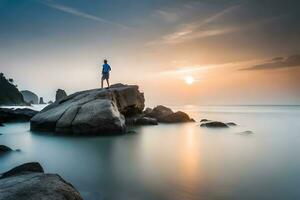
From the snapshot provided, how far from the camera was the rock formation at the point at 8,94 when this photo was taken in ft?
433

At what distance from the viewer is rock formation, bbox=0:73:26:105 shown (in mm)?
131875

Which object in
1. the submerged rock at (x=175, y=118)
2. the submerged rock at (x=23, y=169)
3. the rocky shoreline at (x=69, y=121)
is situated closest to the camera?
the rocky shoreline at (x=69, y=121)

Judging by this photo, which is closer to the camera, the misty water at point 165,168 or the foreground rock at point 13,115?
the misty water at point 165,168

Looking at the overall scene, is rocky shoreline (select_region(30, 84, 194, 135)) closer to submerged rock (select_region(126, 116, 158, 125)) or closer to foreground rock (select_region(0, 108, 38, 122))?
submerged rock (select_region(126, 116, 158, 125))

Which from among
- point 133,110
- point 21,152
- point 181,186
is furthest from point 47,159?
point 133,110

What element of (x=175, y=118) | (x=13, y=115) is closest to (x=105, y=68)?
(x=175, y=118)

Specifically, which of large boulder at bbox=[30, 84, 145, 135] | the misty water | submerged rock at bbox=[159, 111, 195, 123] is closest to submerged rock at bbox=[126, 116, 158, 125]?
submerged rock at bbox=[159, 111, 195, 123]

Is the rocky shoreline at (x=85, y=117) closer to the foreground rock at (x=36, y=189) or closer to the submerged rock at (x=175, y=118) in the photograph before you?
the submerged rock at (x=175, y=118)

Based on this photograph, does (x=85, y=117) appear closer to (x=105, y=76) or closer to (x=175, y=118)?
(x=105, y=76)

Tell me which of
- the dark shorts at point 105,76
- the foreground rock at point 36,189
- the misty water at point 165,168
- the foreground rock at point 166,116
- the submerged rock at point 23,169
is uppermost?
the dark shorts at point 105,76

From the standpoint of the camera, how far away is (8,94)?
445ft

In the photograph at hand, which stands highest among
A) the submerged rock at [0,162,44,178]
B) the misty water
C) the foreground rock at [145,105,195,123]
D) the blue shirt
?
the blue shirt

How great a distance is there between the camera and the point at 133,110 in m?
36.8

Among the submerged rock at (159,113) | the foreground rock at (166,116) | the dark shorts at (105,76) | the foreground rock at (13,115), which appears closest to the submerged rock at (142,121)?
the foreground rock at (166,116)
